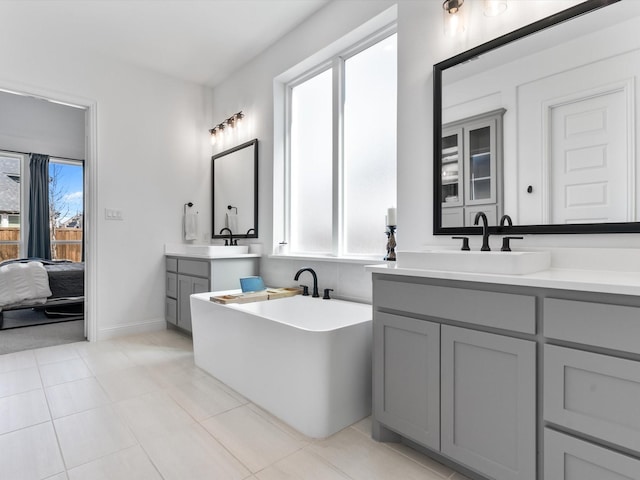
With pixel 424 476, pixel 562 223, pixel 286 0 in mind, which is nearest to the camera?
pixel 424 476

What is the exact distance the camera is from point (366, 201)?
270 centimetres

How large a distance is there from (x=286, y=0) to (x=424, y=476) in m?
3.12

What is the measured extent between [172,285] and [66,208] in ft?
12.8

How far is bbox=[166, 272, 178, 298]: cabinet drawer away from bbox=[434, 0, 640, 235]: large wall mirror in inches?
107

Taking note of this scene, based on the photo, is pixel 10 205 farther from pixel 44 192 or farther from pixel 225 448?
Result: pixel 225 448

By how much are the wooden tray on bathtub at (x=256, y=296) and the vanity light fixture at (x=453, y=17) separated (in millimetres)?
2024

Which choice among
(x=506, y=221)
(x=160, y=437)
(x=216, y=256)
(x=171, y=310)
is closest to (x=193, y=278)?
(x=216, y=256)

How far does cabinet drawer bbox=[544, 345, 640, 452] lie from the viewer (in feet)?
3.33

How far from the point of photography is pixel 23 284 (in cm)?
394

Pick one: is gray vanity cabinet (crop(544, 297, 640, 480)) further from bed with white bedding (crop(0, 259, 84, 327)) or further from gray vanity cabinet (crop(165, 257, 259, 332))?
bed with white bedding (crop(0, 259, 84, 327))

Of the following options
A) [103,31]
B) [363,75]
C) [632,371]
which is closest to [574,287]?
[632,371]

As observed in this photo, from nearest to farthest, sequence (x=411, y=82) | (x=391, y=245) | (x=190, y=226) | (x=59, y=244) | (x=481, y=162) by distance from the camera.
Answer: (x=481, y=162) → (x=411, y=82) → (x=391, y=245) → (x=190, y=226) → (x=59, y=244)

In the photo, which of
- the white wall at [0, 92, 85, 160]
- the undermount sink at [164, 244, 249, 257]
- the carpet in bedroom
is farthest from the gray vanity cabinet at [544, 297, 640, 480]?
the white wall at [0, 92, 85, 160]

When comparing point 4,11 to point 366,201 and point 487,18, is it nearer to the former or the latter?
point 366,201
